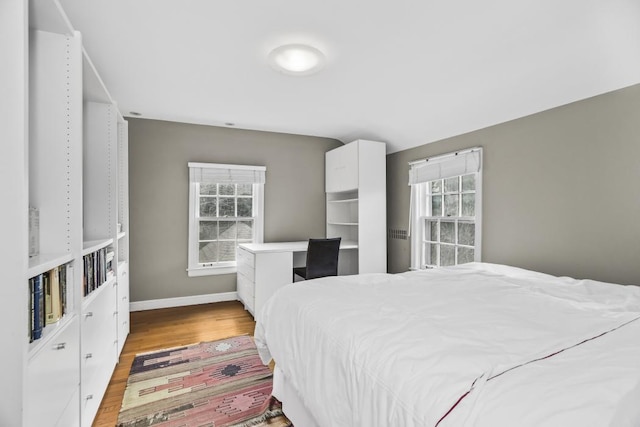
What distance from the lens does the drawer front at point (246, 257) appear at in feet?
12.1

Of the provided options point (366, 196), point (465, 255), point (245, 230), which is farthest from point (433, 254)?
point (245, 230)

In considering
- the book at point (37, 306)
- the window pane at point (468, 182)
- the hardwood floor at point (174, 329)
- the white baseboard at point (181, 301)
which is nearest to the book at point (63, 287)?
the book at point (37, 306)

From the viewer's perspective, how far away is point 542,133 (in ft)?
9.03

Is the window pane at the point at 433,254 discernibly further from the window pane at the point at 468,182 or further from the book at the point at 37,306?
the book at the point at 37,306

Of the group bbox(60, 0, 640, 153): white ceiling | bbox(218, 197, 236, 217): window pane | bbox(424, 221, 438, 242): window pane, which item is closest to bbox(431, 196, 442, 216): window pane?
bbox(424, 221, 438, 242): window pane

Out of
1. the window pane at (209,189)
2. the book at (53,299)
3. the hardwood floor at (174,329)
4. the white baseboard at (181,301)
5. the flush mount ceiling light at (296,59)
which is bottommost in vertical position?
the hardwood floor at (174,329)

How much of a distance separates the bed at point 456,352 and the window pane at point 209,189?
2.81m

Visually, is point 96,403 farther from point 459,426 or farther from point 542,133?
point 542,133

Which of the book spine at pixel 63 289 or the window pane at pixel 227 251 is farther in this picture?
the window pane at pixel 227 251

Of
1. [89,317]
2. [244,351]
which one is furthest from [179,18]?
[244,351]

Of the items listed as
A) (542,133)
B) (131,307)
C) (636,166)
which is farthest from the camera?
(131,307)

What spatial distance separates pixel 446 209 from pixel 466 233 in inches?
15.3

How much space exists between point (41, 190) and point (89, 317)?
0.74 m

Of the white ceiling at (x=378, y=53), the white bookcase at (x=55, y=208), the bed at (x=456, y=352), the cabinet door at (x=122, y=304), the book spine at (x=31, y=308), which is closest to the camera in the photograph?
the bed at (x=456, y=352)
